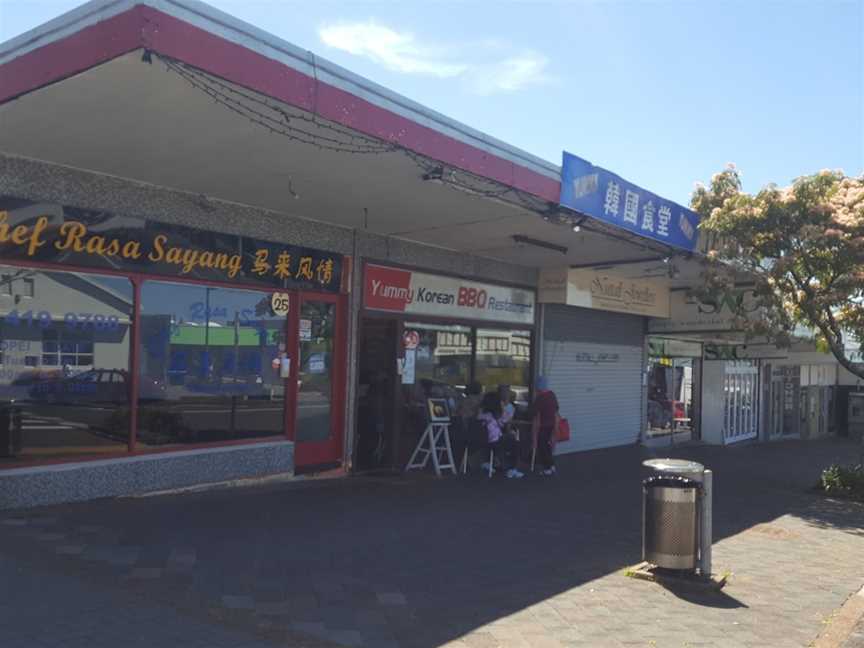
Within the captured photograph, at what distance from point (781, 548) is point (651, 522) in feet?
7.96

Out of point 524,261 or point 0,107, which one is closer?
point 0,107

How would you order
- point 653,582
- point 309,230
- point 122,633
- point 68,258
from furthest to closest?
point 309,230 < point 68,258 < point 653,582 < point 122,633

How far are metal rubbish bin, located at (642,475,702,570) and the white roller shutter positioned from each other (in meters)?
8.10

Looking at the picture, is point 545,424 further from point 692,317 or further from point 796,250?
point 692,317

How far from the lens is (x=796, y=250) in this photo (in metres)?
12.2

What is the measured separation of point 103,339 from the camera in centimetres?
858

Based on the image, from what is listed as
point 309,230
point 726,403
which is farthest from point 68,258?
point 726,403

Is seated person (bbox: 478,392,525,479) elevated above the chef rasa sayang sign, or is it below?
below

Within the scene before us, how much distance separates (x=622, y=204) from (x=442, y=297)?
3.45 m

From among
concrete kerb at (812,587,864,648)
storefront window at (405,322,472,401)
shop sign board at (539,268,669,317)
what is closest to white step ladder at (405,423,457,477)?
storefront window at (405,322,472,401)

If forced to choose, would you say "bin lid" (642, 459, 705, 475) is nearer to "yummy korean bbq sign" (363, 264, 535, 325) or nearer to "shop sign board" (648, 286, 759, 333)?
"yummy korean bbq sign" (363, 264, 535, 325)

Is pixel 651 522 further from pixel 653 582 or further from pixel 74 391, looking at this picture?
pixel 74 391

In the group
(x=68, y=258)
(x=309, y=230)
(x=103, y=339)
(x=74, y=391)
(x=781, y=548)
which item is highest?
(x=309, y=230)

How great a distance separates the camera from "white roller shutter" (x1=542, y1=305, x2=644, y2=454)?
615 inches
